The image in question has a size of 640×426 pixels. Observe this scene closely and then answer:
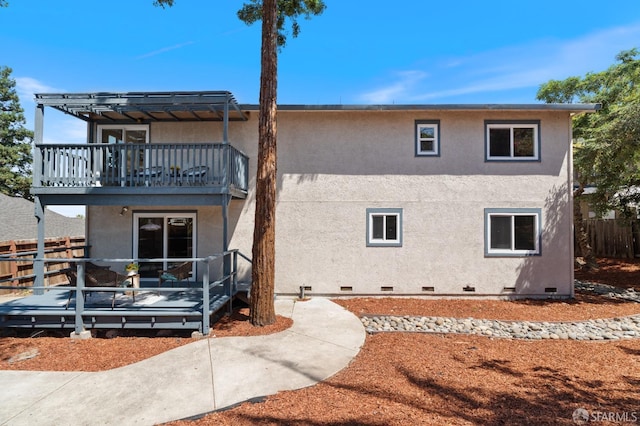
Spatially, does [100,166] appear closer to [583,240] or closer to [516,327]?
[516,327]

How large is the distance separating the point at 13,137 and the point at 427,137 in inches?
1377

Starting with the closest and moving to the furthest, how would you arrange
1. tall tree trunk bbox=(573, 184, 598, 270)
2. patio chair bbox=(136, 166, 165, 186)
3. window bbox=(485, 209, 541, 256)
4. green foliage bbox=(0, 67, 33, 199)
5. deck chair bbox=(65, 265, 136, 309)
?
deck chair bbox=(65, 265, 136, 309) < patio chair bbox=(136, 166, 165, 186) < window bbox=(485, 209, 541, 256) < tall tree trunk bbox=(573, 184, 598, 270) < green foliage bbox=(0, 67, 33, 199)

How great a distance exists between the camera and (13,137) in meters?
27.7

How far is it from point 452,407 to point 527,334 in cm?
395

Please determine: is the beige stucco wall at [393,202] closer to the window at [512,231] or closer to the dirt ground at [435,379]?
the window at [512,231]

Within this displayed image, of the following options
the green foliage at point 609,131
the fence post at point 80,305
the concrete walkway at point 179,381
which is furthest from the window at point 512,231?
the fence post at point 80,305

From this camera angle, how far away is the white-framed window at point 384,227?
9.38 metres

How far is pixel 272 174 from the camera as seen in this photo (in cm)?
659

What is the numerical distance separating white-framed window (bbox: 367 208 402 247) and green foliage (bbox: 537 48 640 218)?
21.9ft

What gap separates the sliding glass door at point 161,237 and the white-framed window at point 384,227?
5190mm

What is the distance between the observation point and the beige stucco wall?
9312 millimetres

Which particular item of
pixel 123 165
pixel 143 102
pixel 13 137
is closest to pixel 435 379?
pixel 123 165

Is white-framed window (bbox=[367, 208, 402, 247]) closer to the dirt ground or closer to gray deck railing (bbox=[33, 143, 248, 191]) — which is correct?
the dirt ground

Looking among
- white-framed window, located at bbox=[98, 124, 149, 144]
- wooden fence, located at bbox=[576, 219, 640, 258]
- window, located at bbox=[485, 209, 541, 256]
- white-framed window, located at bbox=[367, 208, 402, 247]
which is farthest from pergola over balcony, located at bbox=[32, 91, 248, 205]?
wooden fence, located at bbox=[576, 219, 640, 258]
